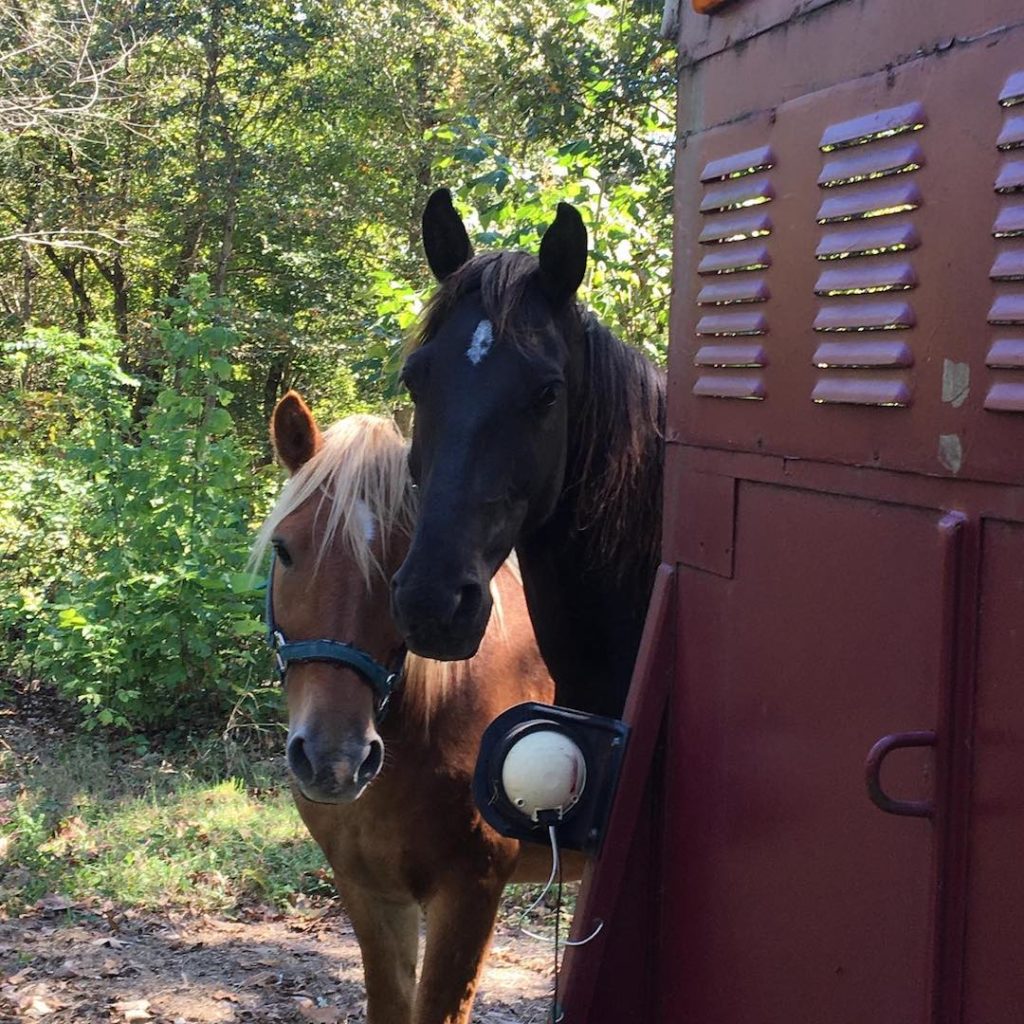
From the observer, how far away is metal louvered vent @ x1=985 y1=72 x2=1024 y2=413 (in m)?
1.07

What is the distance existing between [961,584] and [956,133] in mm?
463

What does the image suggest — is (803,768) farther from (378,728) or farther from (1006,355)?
(378,728)

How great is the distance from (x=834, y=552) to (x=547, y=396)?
909mm

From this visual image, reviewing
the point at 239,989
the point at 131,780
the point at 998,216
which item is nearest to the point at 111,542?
the point at 131,780

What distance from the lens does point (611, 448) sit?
240cm

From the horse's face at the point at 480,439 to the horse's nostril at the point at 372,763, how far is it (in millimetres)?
521

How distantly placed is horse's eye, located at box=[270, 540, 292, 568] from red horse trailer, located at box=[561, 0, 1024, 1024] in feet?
3.66

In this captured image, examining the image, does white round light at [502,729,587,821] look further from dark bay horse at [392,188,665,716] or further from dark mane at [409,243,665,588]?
dark mane at [409,243,665,588]

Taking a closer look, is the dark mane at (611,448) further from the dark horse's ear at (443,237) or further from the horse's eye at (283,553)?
the horse's eye at (283,553)

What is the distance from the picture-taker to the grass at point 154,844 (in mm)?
4641

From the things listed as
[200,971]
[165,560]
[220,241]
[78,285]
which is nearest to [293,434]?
[200,971]

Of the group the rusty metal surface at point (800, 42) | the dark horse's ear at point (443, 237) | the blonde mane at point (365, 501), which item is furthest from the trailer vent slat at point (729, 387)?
the blonde mane at point (365, 501)

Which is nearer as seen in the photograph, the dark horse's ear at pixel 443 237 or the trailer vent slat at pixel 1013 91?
the trailer vent slat at pixel 1013 91

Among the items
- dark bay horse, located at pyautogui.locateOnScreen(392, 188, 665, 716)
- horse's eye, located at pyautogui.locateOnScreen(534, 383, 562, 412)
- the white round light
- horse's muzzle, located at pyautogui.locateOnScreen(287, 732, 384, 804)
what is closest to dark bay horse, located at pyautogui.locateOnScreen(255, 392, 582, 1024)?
horse's muzzle, located at pyautogui.locateOnScreen(287, 732, 384, 804)
